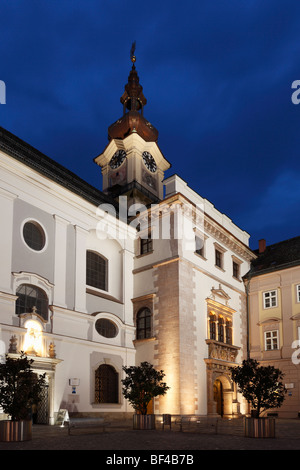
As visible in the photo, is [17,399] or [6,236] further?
[6,236]

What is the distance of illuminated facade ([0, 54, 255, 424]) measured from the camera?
24297mm

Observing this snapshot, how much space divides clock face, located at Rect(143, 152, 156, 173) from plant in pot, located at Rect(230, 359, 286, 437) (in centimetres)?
2846

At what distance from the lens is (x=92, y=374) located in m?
26.5

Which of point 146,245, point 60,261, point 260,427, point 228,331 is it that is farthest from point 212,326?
point 260,427

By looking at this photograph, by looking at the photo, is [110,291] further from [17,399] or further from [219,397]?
[17,399]

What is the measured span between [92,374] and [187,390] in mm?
→ 5237

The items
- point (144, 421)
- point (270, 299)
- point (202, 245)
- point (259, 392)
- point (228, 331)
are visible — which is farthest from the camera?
point (270, 299)

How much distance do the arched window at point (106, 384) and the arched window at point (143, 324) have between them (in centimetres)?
295

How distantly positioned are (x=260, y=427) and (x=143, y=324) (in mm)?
13970

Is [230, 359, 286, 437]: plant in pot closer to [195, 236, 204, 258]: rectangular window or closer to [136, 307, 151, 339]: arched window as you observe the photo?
[136, 307, 151, 339]: arched window

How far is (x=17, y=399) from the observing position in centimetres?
1555

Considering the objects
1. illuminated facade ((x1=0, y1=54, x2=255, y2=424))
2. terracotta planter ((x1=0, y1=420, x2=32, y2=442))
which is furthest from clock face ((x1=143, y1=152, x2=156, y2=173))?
terracotta planter ((x1=0, y1=420, x2=32, y2=442))

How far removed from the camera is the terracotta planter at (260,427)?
55.8 ft

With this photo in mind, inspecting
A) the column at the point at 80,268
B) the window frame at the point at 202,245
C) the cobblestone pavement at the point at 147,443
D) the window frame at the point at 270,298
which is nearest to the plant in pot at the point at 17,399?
the cobblestone pavement at the point at 147,443
